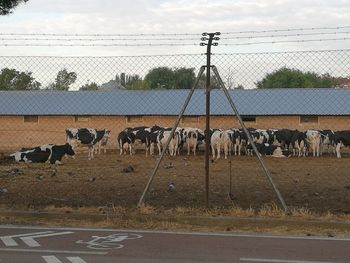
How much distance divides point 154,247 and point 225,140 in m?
25.7

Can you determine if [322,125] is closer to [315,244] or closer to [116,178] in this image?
[116,178]

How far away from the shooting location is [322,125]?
42.8 m

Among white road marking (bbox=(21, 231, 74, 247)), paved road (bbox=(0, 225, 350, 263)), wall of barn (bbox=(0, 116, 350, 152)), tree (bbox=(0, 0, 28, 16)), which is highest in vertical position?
tree (bbox=(0, 0, 28, 16))

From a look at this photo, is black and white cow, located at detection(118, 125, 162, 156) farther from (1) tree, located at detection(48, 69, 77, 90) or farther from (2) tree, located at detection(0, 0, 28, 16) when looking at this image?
(2) tree, located at detection(0, 0, 28, 16)

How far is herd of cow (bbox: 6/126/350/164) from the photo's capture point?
115 feet

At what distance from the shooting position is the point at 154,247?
360 inches

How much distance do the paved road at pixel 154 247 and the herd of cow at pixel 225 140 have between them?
23.7 m

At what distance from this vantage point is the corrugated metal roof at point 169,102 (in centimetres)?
4309

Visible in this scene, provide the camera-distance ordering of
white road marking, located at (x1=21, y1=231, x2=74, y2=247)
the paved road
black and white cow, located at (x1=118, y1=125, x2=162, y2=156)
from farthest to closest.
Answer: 1. black and white cow, located at (x1=118, y1=125, x2=162, y2=156)
2. white road marking, located at (x1=21, y1=231, x2=74, y2=247)
3. the paved road

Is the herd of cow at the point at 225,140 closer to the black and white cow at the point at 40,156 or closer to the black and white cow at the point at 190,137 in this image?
the black and white cow at the point at 190,137

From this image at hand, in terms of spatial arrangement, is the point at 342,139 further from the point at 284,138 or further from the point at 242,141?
the point at 242,141

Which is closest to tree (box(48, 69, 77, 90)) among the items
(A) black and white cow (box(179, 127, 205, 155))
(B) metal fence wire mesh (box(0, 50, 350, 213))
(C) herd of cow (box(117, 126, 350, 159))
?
(B) metal fence wire mesh (box(0, 50, 350, 213))

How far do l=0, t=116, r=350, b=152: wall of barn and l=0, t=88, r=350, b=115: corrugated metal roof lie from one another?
1.93 ft

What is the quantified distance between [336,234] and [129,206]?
445cm
